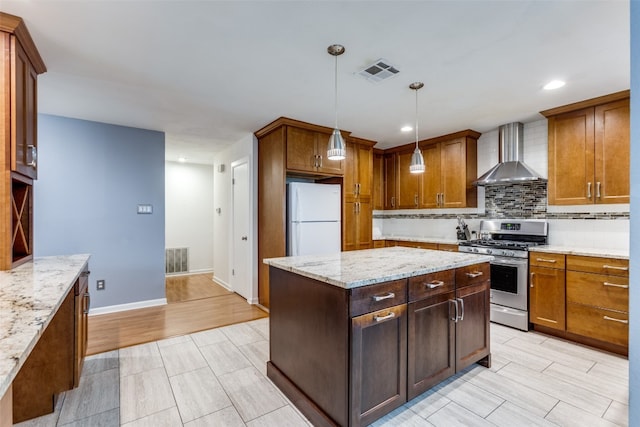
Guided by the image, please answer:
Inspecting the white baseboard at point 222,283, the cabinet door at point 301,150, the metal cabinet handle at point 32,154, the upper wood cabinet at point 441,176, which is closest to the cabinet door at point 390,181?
the upper wood cabinet at point 441,176

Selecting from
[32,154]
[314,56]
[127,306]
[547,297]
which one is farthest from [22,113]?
[547,297]

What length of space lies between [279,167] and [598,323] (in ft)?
11.6

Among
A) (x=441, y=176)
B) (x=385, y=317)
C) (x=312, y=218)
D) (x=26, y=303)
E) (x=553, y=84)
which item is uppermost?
(x=553, y=84)

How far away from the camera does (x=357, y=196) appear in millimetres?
4496

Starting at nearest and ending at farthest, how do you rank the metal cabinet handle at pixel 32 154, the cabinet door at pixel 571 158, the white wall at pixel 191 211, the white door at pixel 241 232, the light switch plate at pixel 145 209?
the metal cabinet handle at pixel 32 154, the cabinet door at pixel 571 158, the light switch plate at pixel 145 209, the white door at pixel 241 232, the white wall at pixel 191 211

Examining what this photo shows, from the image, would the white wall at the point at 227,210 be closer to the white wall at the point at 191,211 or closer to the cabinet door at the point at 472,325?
the white wall at the point at 191,211

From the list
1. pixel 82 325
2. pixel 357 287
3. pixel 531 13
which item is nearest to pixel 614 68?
pixel 531 13

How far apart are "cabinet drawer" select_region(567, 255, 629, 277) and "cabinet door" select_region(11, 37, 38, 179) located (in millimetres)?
4532

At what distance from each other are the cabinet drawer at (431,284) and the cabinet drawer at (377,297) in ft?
0.28

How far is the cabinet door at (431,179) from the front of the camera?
14.8 ft

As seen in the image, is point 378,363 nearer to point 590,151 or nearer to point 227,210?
point 590,151

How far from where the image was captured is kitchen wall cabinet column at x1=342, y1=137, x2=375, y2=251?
4.36 metres

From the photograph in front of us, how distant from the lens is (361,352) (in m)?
1.64

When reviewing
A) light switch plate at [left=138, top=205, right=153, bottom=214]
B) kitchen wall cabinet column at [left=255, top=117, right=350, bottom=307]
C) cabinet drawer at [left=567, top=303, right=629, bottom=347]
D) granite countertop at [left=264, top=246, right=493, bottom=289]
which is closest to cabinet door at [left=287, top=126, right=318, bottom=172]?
kitchen wall cabinet column at [left=255, top=117, right=350, bottom=307]
